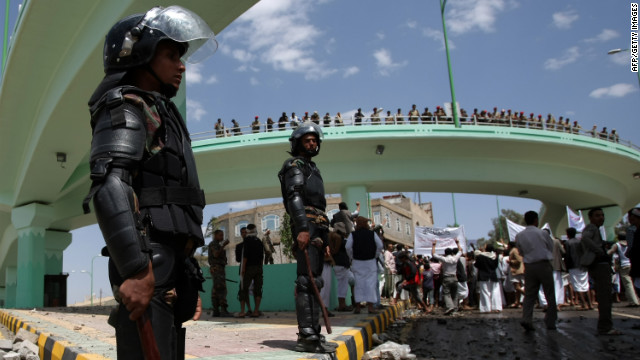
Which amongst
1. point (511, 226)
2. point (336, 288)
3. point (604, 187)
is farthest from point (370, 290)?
point (604, 187)

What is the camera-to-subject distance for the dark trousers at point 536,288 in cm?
734

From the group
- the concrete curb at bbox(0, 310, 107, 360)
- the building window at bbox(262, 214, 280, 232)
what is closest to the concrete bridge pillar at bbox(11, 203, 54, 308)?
the concrete curb at bbox(0, 310, 107, 360)

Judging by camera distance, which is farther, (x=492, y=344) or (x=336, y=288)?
(x=336, y=288)

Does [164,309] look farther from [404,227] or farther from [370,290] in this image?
[404,227]

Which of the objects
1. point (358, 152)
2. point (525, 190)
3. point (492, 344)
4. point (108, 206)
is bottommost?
point (492, 344)

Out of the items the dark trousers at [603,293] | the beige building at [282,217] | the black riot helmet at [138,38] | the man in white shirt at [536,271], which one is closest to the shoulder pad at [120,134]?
the black riot helmet at [138,38]

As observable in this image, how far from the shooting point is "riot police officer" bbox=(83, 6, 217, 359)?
1.88 metres

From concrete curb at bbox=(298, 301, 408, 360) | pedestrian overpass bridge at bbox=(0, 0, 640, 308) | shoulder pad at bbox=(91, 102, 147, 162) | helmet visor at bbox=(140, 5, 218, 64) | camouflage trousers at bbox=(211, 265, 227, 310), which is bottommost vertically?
concrete curb at bbox=(298, 301, 408, 360)

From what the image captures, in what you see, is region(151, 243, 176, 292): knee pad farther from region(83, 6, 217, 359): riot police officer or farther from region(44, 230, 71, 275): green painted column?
region(44, 230, 71, 275): green painted column

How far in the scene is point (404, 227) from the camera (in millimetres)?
58219

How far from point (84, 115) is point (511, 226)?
549 inches

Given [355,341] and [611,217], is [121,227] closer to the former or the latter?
[355,341]

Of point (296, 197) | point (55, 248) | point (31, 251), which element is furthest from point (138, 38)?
point (55, 248)

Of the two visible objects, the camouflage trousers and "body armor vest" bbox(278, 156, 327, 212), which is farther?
the camouflage trousers
